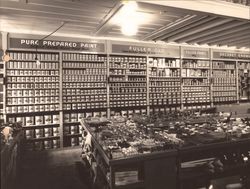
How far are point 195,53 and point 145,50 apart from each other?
1950mm

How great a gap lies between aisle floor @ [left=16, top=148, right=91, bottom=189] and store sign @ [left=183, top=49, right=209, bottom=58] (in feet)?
15.4

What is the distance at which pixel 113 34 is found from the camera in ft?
22.0

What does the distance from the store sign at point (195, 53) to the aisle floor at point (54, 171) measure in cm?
468

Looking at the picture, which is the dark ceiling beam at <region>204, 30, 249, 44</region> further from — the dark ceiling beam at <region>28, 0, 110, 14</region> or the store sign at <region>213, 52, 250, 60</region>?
the dark ceiling beam at <region>28, 0, 110, 14</region>

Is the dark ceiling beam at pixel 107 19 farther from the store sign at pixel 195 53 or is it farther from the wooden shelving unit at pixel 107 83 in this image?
the store sign at pixel 195 53

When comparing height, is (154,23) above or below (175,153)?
above

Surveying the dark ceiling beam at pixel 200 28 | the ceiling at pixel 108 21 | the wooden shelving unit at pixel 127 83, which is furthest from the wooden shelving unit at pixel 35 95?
the dark ceiling beam at pixel 200 28

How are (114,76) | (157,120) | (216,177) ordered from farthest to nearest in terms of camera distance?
(114,76) < (157,120) < (216,177)

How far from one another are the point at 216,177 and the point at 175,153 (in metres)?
0.94

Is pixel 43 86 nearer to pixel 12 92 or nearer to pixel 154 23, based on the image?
pixel 12 92

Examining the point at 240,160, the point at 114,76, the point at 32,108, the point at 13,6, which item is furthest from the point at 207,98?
the point at 13,6

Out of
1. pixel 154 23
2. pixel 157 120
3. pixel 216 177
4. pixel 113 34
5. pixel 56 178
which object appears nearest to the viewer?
pixel 216 177

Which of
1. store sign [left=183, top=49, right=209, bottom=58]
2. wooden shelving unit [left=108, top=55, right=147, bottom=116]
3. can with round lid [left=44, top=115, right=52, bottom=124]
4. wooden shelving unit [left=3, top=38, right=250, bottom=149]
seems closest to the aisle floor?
wooden shelving unit [left=3, top=38, right=250, bottom=149]

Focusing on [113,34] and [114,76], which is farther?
[114,76]
